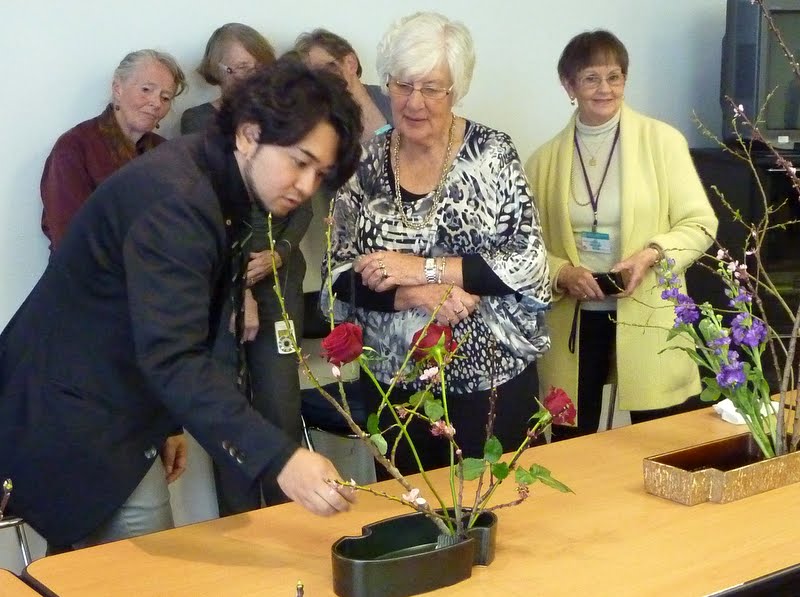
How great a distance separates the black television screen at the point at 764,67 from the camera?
12.4 feet

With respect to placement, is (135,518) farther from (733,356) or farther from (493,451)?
(733,356)

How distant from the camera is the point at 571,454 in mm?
1919

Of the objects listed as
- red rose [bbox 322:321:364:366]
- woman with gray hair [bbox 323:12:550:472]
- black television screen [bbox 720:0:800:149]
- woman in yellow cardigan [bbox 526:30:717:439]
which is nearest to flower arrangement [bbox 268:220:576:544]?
red rose [bbox 322:321:364:366]

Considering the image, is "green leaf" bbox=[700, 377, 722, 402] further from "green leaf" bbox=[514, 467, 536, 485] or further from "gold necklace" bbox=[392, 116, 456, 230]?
"gold necklace" bbox=[392, 116, 456, 230]

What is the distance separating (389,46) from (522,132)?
5.35ft

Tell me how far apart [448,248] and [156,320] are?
97 centimetres

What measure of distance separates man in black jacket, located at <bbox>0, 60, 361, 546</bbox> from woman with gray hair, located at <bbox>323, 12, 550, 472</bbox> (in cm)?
61

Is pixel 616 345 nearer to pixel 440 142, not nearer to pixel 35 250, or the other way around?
pixel 440 142

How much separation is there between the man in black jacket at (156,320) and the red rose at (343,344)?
0.17 metres

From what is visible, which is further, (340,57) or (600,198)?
(340,57)

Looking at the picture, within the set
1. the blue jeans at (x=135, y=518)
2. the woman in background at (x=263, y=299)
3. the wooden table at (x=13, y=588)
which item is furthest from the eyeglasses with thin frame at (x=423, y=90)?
the wooden table at (x=13, y=588)

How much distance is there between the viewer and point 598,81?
2799 mm

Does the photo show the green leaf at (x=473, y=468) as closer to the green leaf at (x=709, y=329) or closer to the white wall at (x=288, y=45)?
the green leaf at (x=709, y=329)

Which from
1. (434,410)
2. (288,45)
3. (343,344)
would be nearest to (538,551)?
(434,410)
